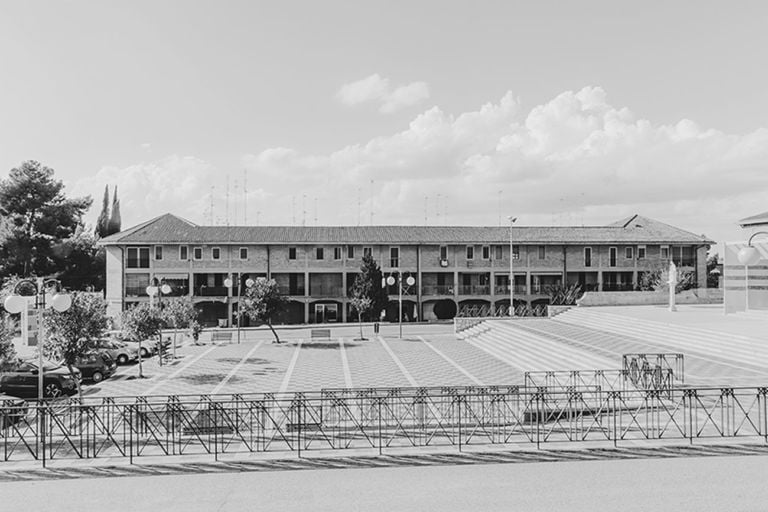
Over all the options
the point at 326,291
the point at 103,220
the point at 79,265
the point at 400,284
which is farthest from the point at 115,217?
the point at 400,284

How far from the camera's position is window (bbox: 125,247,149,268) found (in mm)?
51500

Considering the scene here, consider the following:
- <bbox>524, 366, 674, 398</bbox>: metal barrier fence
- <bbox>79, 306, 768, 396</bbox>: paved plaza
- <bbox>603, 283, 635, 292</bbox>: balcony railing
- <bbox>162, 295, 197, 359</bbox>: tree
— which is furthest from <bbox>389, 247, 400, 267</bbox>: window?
<bbox>524, 366, 674, 398</bbox>: metal barrier fence

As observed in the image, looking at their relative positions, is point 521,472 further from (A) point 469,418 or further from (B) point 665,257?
(B) point 665,257

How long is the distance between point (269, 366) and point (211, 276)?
82.5 ft

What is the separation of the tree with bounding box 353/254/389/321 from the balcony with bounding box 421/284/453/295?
5702 mm

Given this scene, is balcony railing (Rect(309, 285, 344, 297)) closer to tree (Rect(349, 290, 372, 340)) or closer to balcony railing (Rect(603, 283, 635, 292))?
tree (Rect(349, 290, 372, 340))

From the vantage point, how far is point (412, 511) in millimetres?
9680

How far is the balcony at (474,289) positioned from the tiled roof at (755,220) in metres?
20.1

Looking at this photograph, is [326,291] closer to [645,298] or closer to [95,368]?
[645,298]

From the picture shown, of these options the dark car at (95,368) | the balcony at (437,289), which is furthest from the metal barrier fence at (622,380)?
the balcony at (437,289)

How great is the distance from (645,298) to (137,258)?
3999 centimetres

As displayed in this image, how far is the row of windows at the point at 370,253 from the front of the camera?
51.6 meters

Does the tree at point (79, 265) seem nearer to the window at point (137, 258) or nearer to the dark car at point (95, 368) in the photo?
the window at point (137, 258)

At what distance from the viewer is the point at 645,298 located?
1769 inches
